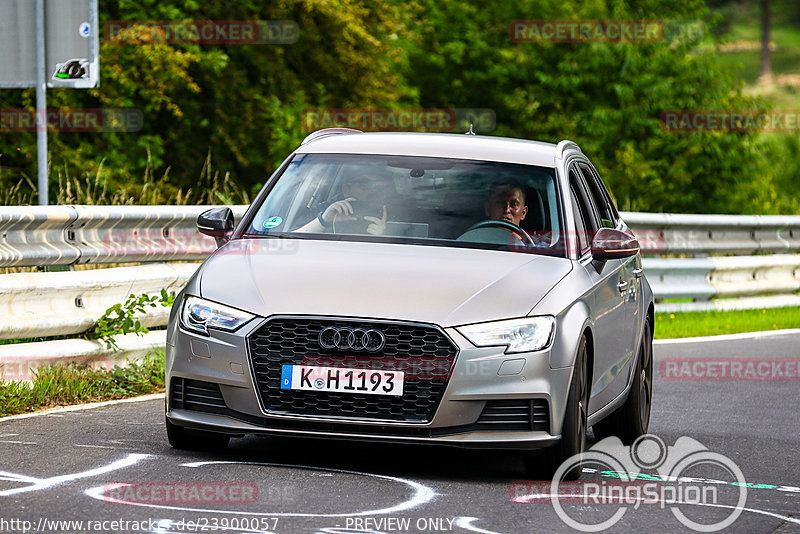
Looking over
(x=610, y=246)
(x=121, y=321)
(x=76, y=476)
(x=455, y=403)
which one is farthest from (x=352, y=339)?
(x=121, y=321)

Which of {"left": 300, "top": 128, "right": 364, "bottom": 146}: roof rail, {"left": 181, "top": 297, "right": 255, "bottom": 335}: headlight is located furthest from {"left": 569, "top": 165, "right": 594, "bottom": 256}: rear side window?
{"left": 181, "top": 297, "right": 255, "bottom": 335}: headlight

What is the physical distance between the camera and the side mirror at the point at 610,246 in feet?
26.0

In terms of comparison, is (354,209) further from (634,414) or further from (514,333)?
(634,414)

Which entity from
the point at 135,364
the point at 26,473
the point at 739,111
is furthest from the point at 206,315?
the point at 739,111

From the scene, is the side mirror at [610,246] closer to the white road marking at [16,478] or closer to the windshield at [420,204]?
the windshield at [420,204]

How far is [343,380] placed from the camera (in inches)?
271

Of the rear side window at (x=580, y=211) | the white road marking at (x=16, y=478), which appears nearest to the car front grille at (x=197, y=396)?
the white road marking at (x=16, y=478)

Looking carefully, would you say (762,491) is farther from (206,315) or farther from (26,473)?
(26,473)

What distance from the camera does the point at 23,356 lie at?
29.9 feet

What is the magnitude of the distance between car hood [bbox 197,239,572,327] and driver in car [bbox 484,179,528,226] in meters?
0.37

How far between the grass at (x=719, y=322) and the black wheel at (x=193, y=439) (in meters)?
8.38

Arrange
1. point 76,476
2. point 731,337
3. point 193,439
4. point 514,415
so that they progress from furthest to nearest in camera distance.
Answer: point 731,337 → point 193,439 → point 514,415 → point 76,476

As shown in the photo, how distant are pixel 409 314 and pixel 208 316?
955 millimetres

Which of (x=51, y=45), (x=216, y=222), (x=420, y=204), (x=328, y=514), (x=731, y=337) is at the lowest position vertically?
(x=731, y=337)
